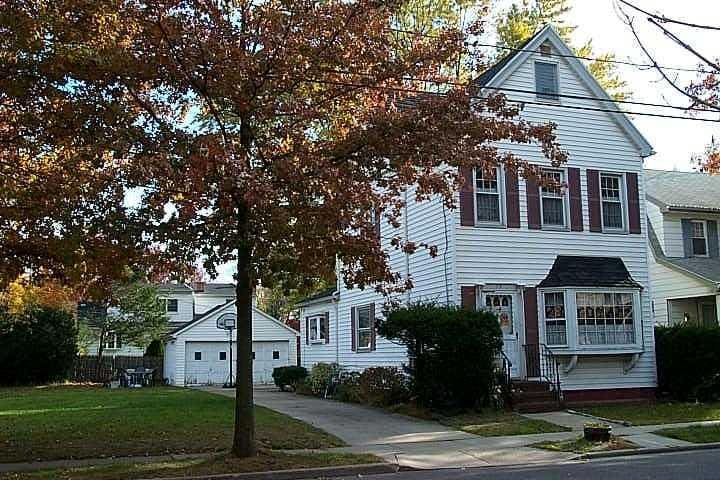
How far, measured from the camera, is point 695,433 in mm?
15234

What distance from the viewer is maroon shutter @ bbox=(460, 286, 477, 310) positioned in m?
19.8

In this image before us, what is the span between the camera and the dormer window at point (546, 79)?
859 inches

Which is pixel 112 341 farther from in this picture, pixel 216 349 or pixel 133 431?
pixel 133 431

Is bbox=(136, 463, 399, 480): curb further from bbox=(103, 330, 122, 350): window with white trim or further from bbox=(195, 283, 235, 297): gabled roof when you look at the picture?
bbox=(195, 283, 235, 297): gabled roof

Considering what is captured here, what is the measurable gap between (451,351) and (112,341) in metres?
35.0

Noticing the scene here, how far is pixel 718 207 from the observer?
27859 millimetres

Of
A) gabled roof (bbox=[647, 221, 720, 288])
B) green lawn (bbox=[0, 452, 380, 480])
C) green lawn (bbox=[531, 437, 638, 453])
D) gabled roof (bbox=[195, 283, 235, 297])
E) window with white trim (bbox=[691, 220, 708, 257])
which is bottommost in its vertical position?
green lawn (bbox=[531, 437, 638, 453])

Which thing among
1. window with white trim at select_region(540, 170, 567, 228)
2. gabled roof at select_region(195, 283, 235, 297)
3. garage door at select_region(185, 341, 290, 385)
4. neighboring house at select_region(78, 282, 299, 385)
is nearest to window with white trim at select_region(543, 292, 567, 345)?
window with white trim at select_region(540, 170, 567, 228)

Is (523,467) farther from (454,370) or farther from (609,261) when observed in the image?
(609,261)

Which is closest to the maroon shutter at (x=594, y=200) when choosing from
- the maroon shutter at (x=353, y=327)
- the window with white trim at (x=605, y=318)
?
the window with white trim at (x=605, y=318)

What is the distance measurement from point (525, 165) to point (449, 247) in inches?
286

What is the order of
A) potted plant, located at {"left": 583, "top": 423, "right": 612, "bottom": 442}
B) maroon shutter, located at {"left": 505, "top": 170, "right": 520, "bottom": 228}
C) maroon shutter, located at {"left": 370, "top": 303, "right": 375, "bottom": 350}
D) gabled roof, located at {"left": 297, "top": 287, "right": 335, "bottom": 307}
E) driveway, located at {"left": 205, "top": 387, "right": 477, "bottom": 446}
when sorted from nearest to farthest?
1. potted plant, located at {"left": 583, "top": 423, "right": 612, "bottom": 442}
2. driveway, located at {"left": 205, "top": 387, "right": 477, "bottom": 446}
3. maroon shutter, located at {"left": 505, "top": 170, "right": 520, "bottom": 228}
4. maroon shutter, located at {"left": 370, "top": 303, "right": 375, "bottom": 350}
5. gabled roof, located at {"left": 297, "top": 287, "right": 335, "bottom": 307}

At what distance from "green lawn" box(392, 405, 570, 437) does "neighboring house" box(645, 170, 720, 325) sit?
1214cm

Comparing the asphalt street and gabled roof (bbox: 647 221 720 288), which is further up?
gabled roof (bbox: 647 221 720 288)
